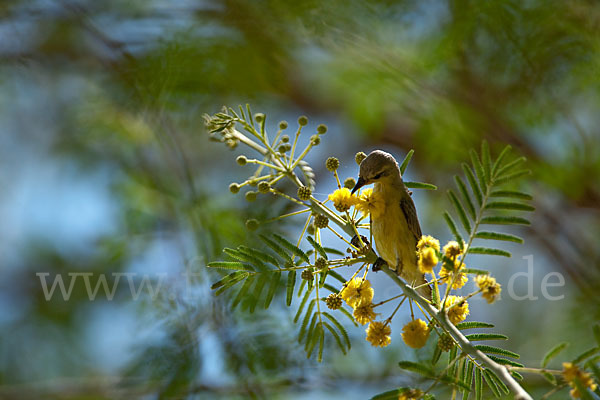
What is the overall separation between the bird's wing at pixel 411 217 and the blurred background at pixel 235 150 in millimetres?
399

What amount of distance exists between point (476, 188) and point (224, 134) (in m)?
0.84

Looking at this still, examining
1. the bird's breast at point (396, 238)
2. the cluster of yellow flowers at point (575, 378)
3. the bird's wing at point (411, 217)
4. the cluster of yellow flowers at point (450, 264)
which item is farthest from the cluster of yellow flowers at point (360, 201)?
the cluster of yellow flowers at point (575, 378)

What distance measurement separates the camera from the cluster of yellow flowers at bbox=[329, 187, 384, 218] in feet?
5.37

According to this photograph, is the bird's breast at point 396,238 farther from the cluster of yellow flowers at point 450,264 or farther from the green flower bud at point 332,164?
the cluster of yellow flowers at point 450,264

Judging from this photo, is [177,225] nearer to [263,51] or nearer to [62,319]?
[263,51]

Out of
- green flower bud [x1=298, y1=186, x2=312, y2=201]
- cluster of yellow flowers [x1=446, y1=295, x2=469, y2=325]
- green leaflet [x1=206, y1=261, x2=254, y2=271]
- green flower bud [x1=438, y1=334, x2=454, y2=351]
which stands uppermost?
green flower bud [x1=298, y1=186, x2=312, y2=201]

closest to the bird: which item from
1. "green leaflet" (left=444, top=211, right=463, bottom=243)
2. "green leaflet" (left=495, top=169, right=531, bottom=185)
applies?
"green leaflet" (left=495, top=169, right=531, bottom=185)

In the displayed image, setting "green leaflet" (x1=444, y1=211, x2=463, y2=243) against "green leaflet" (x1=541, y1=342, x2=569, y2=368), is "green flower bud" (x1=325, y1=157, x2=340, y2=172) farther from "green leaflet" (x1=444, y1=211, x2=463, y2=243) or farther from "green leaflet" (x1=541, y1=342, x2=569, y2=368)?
"green leaflet" (x1=541, y1=342, x2=569, y2=368)

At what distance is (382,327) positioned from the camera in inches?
61.5

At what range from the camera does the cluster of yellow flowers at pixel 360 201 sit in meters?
1.64

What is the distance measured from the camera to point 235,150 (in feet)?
12.8

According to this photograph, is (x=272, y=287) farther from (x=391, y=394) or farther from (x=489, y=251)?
(x=489, y=251)

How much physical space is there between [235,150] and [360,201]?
2.27m

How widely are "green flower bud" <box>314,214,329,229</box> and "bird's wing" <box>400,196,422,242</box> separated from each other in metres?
0.80
